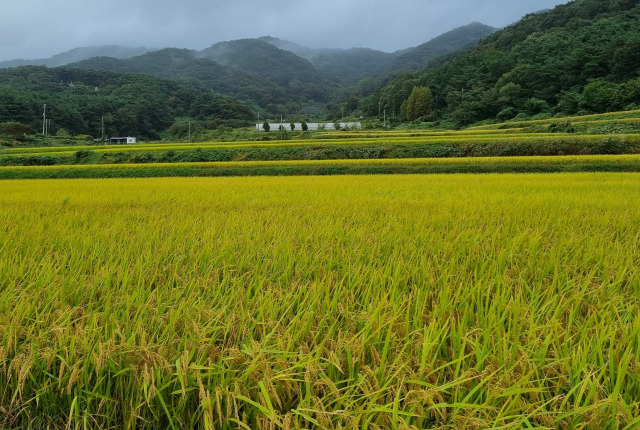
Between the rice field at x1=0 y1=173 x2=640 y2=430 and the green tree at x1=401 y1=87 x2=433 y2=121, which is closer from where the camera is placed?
the rice field at x1=0 y1=173 x2=640 y2=430

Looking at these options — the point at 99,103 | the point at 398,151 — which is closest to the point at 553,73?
the point at 398,151

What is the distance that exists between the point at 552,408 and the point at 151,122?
81.0 meters

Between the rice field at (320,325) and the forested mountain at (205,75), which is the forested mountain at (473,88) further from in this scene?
the rice field at (320,325)

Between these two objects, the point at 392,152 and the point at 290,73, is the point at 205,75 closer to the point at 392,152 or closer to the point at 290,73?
the point at 290,73

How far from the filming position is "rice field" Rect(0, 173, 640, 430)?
944mm

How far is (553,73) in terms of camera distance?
4925 centimetres

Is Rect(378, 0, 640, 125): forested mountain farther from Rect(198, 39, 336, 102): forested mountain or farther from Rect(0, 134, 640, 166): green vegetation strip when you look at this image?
Rect(198, 39, 336, 102): forested mountain

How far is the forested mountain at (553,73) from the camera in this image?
42.4 metres

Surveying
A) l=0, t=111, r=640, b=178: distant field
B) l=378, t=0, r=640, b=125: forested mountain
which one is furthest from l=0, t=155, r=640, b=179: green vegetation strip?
l=378, t=0, r=640, b=125: forested mountain

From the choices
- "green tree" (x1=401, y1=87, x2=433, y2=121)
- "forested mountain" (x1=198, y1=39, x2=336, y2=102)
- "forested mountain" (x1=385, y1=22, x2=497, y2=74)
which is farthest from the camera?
"forested mountain" (x1=385, y1=22, x2=497, y2=74)

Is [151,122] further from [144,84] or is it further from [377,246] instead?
[377,246]

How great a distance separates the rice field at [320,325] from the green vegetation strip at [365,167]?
11.9 m

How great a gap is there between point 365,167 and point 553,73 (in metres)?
47.3

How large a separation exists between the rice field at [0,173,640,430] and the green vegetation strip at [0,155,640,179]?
11921 mm
